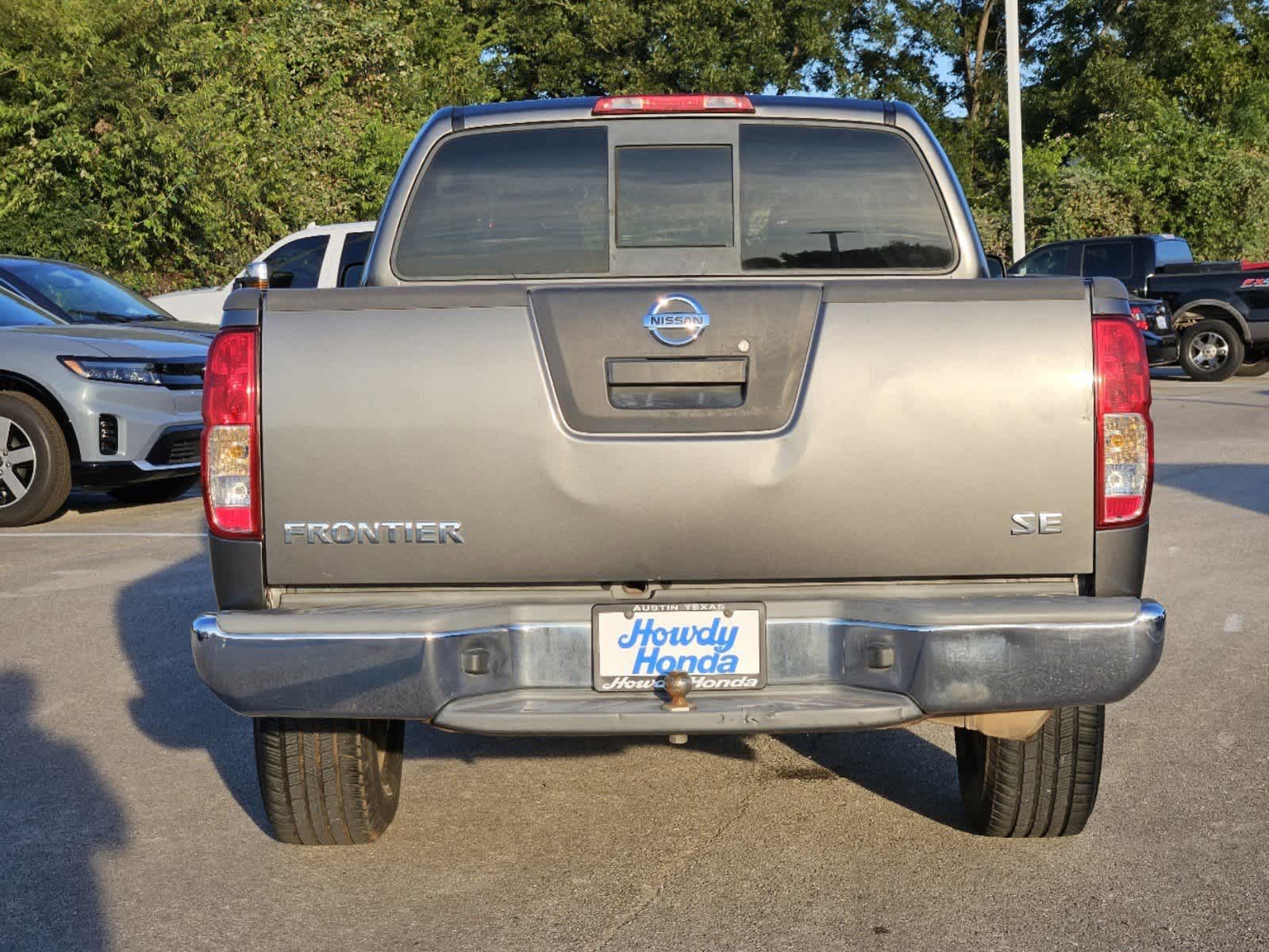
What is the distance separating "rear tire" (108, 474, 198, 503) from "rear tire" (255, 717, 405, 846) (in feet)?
26.6

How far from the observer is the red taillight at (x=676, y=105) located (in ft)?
15.5

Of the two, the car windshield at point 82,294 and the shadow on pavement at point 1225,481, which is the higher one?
the car windshield at point 82,294

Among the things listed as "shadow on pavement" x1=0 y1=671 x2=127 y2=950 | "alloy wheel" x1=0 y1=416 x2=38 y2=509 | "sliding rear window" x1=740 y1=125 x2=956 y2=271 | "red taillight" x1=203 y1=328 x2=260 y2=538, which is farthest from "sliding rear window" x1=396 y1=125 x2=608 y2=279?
"alloy wheel" x1=0 y1=416 x2=38 y2=509

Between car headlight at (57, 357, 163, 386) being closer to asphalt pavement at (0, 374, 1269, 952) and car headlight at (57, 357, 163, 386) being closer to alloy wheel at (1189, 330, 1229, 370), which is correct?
asphalt pavement at (0, 374, 1269, 952)

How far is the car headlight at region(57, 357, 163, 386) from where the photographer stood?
1075cm

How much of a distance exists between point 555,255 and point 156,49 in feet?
59.8

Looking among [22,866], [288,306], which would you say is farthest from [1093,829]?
[22,866]

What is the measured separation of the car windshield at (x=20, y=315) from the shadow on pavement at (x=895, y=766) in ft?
24.9

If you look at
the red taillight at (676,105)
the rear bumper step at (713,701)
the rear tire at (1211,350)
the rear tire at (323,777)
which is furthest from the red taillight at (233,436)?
the rear tire at (1211,350)

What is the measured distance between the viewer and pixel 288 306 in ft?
12.2

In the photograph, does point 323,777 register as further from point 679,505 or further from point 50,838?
point 679,505

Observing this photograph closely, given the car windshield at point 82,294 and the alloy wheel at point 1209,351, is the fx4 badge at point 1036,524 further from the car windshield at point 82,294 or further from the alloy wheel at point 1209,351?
the alloy wheel at point 1209,351

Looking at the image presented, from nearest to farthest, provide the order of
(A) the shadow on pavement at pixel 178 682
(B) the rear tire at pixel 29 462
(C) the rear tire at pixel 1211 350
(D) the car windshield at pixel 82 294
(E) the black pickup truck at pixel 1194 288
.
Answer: (A) the shadow on pavement at pixel 178 682 < (B) the rear tire at pixel 29 462 < (D) the car windshield at pixel 82 294 < (E) the black pickup truck at pixel 1194 288 < (C) the rear tire at pixel 1211 350

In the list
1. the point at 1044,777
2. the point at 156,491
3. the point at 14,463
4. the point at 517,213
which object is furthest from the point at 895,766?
the point at 156,491
